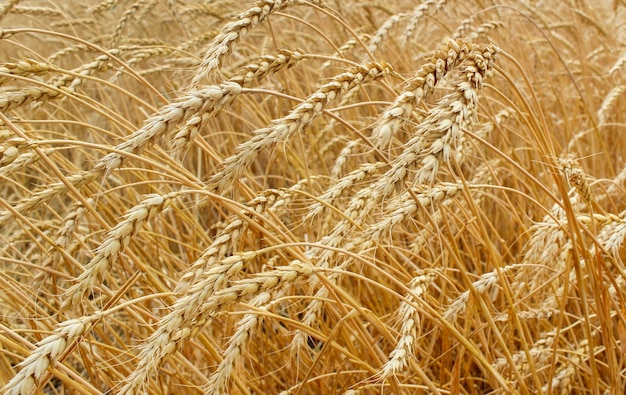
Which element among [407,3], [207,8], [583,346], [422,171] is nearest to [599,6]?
[407,3]

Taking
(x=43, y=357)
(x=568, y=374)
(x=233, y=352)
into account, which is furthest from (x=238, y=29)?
(x=568, y=374)

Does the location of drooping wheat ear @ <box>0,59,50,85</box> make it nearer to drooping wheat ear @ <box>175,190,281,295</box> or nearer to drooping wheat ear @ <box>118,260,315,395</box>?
drooping wheat ear @ <box>175,190,281,295</box>

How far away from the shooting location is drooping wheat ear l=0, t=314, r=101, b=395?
2.94ft

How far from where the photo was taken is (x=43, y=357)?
93 centimetres

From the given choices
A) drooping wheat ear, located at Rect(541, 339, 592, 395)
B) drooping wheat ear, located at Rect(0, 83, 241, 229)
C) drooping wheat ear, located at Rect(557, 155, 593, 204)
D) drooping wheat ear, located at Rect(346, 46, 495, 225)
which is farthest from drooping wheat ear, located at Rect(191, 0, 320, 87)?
drooping wheat ear, located at Rect(541, 339, 592, 395)

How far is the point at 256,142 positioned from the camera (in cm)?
113

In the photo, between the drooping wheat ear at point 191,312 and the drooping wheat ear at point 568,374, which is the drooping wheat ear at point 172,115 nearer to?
the drooping wheat ear at point 191,312

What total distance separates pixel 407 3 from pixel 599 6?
1896 mm

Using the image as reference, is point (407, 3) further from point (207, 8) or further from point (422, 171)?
point (422, 171)

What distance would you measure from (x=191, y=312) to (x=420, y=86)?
548 mm

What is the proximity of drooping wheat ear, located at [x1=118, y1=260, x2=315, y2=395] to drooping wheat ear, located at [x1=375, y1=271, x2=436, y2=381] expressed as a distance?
224 millimetres

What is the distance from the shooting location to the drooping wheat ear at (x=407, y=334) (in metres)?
1.20

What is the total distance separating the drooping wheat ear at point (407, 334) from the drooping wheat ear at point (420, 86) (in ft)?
1.13

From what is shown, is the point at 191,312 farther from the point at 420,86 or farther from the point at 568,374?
the point at 568,374
